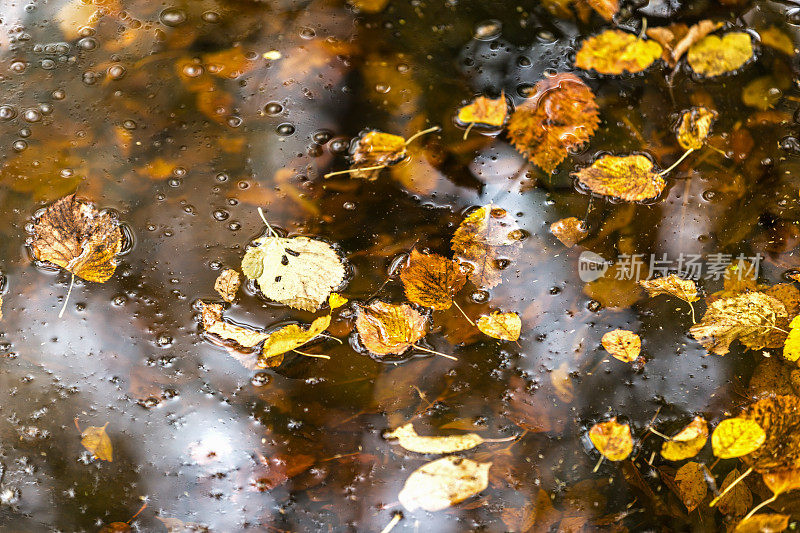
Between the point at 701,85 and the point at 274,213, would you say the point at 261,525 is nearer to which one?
the point at 274,213

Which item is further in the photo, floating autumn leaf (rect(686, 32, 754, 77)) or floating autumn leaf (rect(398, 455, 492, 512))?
floating autumn leaf (rect(686, 32, 754, 77))

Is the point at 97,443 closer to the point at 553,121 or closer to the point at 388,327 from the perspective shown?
the point at 388,327

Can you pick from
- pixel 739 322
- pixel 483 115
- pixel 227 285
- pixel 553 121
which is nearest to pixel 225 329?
pixel 227 285

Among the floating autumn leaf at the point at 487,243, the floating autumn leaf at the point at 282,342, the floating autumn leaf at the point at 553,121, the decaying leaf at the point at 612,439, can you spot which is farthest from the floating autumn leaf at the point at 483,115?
the decaying leaf at the point at 612,439

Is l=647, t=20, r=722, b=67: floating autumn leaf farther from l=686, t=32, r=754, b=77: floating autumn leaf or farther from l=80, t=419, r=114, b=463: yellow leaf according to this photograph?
l=80, t=419, r=114, b=463: yellow leaf

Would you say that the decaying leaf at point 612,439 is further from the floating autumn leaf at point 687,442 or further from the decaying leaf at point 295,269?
the decaying leaf at point 295,269

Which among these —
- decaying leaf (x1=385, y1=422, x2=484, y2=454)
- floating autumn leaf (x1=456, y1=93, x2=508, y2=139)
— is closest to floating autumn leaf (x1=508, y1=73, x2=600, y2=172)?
→ floating autumn leaf (x1=456, y1=93, x2=508, y2=139)

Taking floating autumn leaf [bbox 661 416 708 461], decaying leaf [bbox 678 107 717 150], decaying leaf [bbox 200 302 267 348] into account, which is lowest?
floating autumn leaf [bbox 661 416 708 461]
